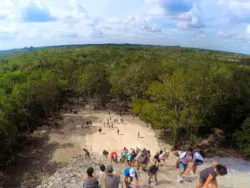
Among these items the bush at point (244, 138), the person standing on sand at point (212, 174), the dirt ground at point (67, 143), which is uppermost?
the person standing on sand at point (212, 174)

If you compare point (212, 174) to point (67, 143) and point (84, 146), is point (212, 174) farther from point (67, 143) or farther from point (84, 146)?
point (67, 143)

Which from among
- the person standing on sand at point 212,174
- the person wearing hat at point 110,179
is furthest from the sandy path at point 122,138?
the person wearing hat at point 110,179

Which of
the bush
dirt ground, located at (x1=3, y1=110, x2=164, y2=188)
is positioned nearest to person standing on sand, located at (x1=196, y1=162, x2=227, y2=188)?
dirt ground, located at (x1=3, y1=110, x2=164, y2=188)

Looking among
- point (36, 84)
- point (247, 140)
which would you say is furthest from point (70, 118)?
point (247, 140)

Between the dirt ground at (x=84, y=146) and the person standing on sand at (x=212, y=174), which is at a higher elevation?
the person standing on sand at (x=212, y=174)

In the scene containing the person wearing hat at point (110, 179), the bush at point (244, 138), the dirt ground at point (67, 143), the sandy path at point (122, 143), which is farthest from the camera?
the bush at point (244, 138)

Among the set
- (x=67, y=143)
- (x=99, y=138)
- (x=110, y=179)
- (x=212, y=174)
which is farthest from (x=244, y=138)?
(x=67, y=143)

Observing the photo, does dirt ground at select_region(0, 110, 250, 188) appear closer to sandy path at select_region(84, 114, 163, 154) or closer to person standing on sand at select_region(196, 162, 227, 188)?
sandy path at select_region(84, 114, 163, 154)

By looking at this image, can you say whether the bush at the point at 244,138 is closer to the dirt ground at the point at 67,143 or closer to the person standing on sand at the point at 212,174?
the dirt ground at the point at 67,143

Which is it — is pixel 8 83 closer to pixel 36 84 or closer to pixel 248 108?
pixel 36 84
